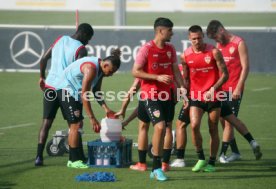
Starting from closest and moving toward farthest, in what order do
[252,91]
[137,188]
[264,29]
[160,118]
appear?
[137,188], [160,118], [252,91], [264,29]

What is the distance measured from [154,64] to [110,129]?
157 centimetres

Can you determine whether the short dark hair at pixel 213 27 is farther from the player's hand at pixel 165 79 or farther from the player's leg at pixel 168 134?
the player's hand at pixel 165 79

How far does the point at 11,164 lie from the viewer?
51.9 feet

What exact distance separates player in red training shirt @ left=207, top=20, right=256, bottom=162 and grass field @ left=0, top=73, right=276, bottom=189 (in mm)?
384

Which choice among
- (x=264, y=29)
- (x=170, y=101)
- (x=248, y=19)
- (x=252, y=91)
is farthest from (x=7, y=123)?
(x=248, y=19)

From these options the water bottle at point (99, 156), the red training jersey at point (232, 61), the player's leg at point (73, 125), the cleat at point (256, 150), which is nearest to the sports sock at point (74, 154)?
the player's leg at point (73, 125)

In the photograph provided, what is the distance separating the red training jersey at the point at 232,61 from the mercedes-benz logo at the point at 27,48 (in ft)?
55.1

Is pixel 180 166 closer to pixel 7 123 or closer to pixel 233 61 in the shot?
pixel 233 61

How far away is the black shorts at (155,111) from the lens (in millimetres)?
14578

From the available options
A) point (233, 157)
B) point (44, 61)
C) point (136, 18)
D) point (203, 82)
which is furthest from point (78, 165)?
point (136, 18)

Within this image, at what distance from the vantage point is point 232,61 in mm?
16688

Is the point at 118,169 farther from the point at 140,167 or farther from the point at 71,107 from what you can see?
the point at 71,107

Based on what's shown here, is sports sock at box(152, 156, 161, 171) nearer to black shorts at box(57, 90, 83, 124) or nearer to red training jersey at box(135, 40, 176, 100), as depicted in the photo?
red training jersey at box(135, 40, 176, 100)

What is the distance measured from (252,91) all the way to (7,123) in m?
9.37
